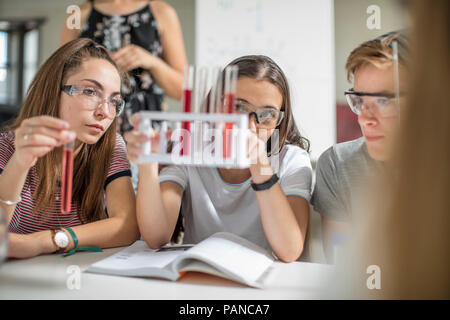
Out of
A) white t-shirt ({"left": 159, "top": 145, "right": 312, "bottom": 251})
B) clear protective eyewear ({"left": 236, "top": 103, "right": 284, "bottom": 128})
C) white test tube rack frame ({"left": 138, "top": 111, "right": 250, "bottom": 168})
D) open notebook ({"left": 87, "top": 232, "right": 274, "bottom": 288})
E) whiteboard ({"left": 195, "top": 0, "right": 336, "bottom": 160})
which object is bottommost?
open notebook ({"left": 87, "top": 232, "right": 274, "bottom": 288})

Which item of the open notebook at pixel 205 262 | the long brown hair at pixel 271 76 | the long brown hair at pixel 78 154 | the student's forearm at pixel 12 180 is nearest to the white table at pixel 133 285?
the open notebook at pixel 205 262

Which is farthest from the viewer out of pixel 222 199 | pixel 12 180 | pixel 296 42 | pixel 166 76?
pixel 296 42

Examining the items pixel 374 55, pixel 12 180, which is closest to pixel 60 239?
pixel 12 180

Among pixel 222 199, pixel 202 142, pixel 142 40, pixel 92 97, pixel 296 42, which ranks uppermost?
pixel 296 42

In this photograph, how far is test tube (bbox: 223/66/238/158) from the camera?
2.09 feet

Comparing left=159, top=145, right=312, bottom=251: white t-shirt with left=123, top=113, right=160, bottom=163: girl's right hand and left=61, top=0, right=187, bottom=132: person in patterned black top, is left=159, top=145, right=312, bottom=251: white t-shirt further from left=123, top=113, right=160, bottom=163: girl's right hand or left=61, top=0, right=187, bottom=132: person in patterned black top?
left=61, top=0, right=187, bottom=132: person in patterned black top

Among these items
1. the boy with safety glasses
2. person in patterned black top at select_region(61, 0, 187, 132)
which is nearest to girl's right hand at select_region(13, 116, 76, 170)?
the boy with safety glasses

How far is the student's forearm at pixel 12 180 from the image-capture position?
79 centimetres

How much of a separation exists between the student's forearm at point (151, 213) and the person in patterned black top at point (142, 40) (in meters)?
0.62

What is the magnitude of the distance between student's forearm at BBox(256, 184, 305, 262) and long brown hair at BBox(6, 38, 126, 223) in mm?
404

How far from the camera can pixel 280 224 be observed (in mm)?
850

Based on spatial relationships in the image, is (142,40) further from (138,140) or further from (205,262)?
(205,262)

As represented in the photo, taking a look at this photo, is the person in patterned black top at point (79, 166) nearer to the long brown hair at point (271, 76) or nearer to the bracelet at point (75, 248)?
the bracelet at point (75, 248)

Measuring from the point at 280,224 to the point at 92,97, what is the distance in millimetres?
483
